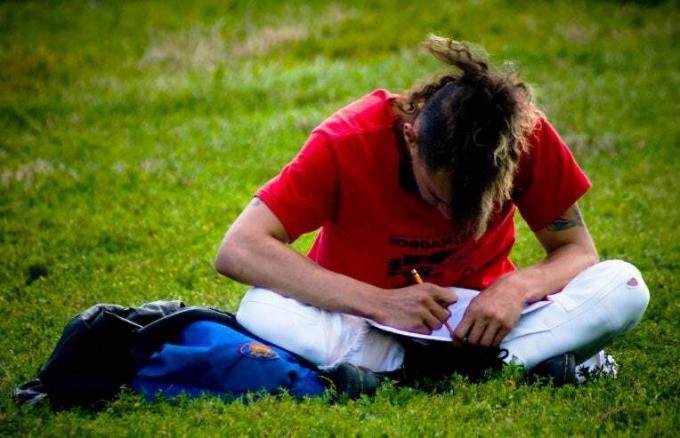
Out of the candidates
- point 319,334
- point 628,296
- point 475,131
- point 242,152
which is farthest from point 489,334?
point 242,152

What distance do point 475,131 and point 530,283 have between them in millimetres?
1112

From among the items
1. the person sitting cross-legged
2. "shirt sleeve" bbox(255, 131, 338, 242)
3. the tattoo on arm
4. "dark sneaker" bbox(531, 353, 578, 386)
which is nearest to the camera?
the person sitting cross-legged

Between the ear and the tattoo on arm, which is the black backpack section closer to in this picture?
the ear

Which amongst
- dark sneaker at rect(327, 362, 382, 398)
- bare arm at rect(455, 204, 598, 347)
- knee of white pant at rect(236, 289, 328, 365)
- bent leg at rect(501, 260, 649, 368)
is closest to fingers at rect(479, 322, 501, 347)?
bare arm at rect(455, 204, 598, 347)

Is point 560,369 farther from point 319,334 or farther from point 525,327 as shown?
point 319,334

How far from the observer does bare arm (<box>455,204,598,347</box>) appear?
519 centimetres

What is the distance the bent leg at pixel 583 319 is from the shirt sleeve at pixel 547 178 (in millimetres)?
521

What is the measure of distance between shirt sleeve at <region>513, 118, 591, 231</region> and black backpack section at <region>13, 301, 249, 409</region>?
2002 mm

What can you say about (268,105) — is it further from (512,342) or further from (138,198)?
(512,342)

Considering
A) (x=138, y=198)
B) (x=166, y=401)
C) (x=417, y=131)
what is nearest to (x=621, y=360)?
(x=417, y=131)

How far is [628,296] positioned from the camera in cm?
528

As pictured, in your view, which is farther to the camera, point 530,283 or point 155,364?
point 530,283

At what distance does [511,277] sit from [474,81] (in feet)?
3.86

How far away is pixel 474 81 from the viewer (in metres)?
4.98
